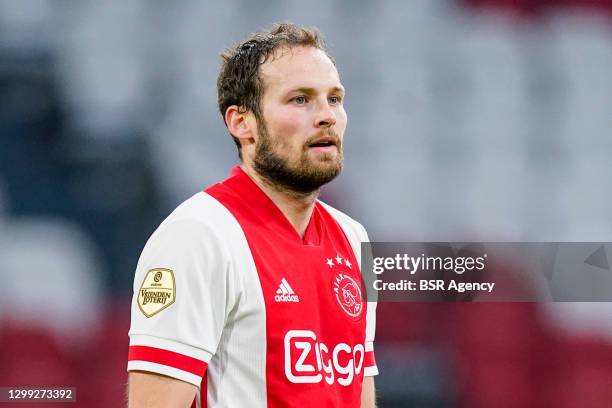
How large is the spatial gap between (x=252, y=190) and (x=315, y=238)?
117mm

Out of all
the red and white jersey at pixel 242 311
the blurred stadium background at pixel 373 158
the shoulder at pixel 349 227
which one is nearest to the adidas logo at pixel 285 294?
the red and white jersey at pixel 242 311

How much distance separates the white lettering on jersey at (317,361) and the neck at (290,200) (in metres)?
0.17

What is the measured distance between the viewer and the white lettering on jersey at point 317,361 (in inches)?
40.1

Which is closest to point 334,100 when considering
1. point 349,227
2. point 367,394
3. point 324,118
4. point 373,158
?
point 324,118

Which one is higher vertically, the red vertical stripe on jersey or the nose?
the nose

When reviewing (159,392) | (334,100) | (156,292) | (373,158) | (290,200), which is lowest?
(159,392)

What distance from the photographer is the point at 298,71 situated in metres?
1.14

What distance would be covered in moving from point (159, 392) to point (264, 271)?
0.20m

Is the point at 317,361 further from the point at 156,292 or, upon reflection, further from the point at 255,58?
the point at 255,58

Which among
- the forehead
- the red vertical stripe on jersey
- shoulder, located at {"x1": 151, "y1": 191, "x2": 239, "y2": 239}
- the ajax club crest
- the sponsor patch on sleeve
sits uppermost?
the forehead

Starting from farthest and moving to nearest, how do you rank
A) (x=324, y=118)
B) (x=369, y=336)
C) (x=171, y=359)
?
1. (x=369, y=336)
2. (x=324, y=118)
3. (x=171, y=359)

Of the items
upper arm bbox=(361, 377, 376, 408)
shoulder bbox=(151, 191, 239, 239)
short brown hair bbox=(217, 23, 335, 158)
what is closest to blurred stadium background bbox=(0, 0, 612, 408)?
upper arm bbox=(361, 377, 376, 408)

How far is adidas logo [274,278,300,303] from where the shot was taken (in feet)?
3.38

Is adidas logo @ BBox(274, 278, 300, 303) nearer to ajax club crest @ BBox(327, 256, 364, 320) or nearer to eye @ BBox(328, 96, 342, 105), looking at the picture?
ajax club crest @ BBox(327, 256, 364, 320)
